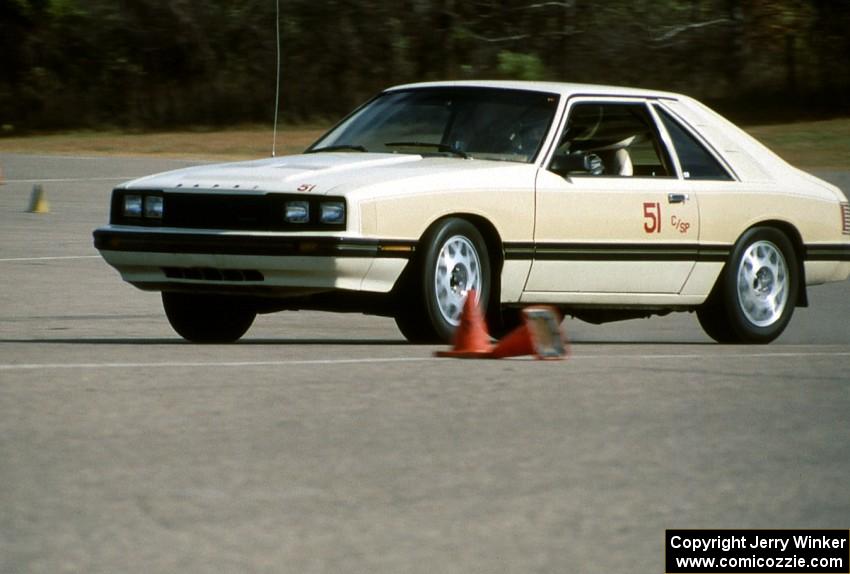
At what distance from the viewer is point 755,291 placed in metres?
11.5

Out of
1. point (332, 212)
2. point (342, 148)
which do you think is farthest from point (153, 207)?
point (342, 148)

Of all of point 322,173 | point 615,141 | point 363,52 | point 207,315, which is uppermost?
point 363,52

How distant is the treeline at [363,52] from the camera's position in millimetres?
44125

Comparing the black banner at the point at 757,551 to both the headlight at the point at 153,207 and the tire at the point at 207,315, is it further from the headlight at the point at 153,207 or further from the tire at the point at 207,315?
the tire at the point at 207,315

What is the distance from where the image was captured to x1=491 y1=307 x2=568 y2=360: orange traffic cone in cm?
904

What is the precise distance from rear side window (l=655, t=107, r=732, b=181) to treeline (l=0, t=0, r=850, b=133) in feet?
106

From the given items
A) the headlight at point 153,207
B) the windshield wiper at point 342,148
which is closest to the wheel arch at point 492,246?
the windshield wiper at point 342,148

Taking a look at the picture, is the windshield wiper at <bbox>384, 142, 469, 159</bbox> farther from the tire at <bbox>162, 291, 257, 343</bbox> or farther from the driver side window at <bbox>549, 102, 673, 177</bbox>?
the tire at <bbox>162, 291, 257, 343</bbox>

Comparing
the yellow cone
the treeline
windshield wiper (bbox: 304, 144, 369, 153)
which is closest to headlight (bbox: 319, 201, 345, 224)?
windshield wiper (bbox: 304, 144, 369, 153)

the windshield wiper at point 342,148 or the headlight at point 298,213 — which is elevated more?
the windshield wiper at point 342,148

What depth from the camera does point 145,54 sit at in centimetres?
4866

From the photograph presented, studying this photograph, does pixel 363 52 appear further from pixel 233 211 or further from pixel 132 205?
pixel 233 211

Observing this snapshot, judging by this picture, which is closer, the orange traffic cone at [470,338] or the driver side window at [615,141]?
the orange traffic cone at [470,338]

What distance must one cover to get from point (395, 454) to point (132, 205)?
4.17 metres
